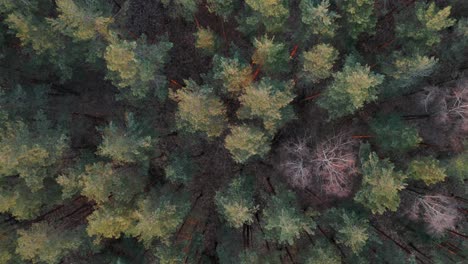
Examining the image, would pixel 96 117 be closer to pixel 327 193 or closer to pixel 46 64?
pixel 46 64

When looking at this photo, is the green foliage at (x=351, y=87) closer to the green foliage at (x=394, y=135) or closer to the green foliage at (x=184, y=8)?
the green foliage at (x=394, y=135)

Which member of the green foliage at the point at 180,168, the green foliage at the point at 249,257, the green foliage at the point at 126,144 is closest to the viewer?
the green foliage at the point at 126,144

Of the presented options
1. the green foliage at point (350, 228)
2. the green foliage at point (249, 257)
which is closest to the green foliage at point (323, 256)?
the green foliage at point (350, 228)

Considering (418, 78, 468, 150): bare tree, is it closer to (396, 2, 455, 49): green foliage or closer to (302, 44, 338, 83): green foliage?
(396, 2, 455, 49): green foliage

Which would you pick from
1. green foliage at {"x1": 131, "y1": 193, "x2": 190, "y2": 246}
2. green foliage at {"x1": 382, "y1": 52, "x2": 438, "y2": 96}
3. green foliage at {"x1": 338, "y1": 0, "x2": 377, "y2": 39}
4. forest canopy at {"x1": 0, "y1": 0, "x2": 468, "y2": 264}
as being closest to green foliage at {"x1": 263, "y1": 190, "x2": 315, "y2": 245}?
forest canopy at {"x1": 0, "y1": 0, "x2": 468, "y2": 264}

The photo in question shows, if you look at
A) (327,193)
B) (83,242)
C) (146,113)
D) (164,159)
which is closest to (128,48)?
(146,113)
